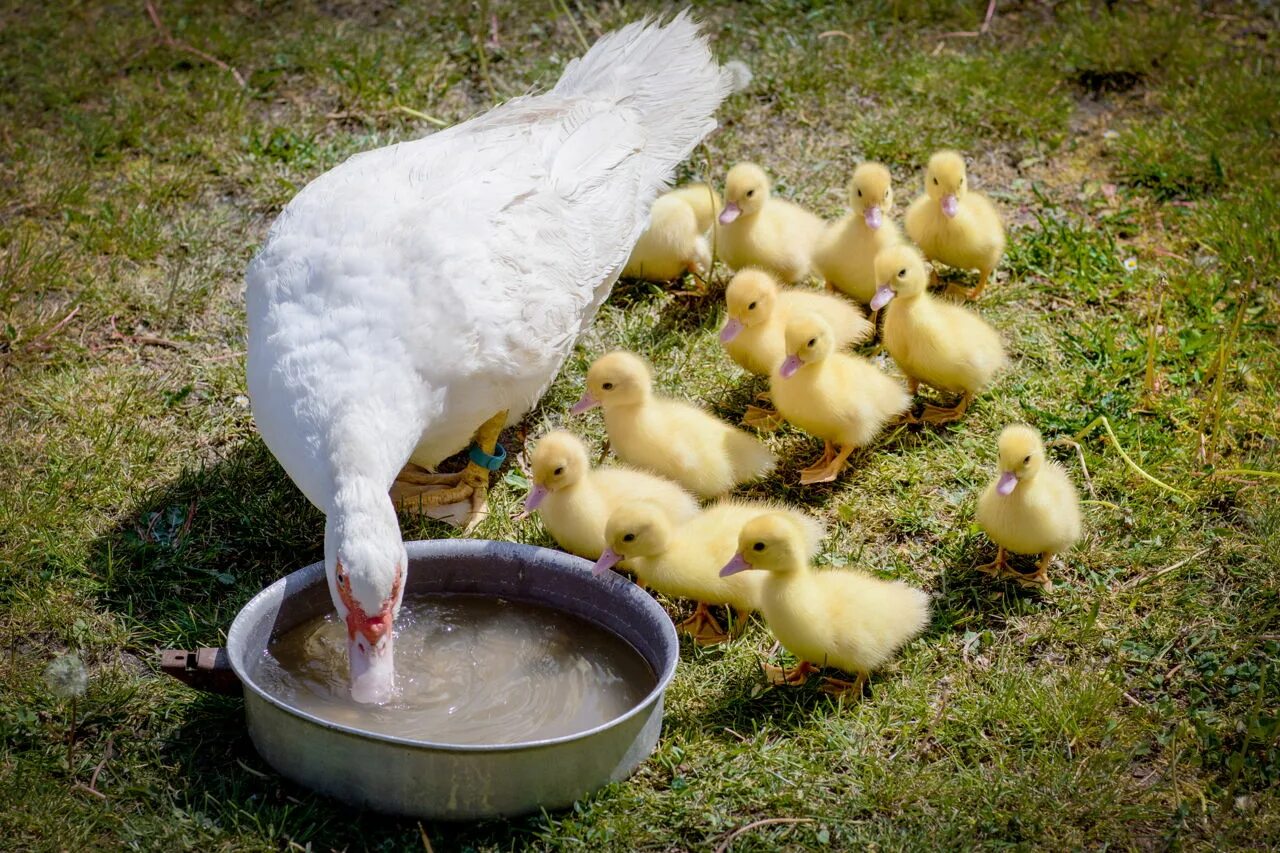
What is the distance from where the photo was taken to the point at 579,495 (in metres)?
3.96

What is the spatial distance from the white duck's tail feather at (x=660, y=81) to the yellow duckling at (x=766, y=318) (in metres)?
0.82

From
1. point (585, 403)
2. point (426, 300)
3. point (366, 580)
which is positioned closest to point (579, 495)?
point (585, 403)

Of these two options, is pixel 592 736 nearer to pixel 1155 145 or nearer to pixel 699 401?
pixel 699 401

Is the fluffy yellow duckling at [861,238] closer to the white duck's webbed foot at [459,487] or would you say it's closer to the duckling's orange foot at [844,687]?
the white duck's webbed foot at [459,487]

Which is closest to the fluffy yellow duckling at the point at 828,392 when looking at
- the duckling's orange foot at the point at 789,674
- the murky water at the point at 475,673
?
the duckling's orange foot at the point at 789,674

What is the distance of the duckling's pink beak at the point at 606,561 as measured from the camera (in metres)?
3.67

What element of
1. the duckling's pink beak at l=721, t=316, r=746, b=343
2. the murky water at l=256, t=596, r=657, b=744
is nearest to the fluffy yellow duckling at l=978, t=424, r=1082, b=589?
the duckling's pink beak at l=721, t=316, r=746, b=343

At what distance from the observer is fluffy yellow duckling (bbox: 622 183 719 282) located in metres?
5.18

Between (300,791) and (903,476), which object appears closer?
(300,791)

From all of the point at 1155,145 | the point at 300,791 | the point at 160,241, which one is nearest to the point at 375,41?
the point at 160,241

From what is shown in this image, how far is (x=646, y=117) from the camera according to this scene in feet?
16.8

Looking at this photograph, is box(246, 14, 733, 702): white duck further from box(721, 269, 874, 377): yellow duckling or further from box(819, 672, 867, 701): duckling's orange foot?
box(819, 672, 867, 701): duckling's orange foot

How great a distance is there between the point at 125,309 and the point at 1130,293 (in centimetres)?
399

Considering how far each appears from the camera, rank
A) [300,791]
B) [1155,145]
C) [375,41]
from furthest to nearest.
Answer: [375,41] < [1155,145] < [300,791]
